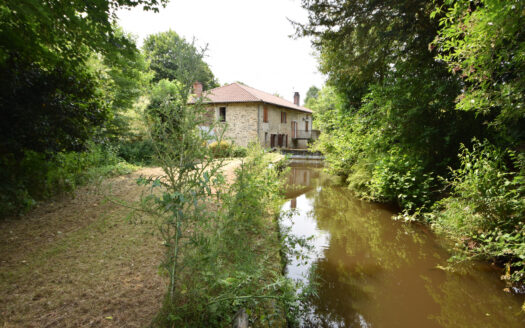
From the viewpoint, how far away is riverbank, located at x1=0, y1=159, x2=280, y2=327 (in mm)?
2154

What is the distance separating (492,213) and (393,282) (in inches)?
79.2

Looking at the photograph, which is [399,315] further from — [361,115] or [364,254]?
[361,115]

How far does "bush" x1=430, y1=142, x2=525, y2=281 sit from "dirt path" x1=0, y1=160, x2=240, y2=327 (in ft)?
15.2

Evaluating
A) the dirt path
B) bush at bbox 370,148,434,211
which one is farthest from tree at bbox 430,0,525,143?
the dirt path

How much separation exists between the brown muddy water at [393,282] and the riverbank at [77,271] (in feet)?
3.48

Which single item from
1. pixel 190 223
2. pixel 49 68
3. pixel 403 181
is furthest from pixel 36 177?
pixel 403 181

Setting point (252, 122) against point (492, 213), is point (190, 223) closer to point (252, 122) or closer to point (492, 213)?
point (492, 213)

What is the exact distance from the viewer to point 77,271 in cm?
283

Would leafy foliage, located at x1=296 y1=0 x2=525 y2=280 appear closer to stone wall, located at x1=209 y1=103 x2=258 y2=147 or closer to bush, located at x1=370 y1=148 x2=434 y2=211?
bush, located at x1=370 y1=148 x2=434 y2=211

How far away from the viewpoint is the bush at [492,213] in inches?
147

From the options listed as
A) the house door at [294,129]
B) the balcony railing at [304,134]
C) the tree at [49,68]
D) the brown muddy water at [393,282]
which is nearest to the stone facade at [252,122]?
the house door at [294,129]

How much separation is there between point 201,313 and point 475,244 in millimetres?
4712

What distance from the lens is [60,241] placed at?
11.7 feet

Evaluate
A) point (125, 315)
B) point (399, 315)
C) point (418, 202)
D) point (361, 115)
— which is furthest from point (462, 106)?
point (125, 315)
